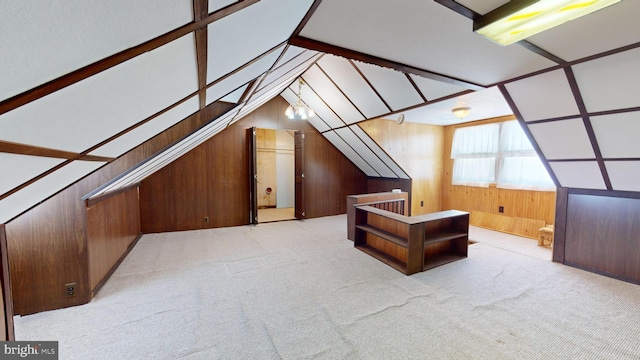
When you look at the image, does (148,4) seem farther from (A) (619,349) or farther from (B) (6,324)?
(A) (619,349)

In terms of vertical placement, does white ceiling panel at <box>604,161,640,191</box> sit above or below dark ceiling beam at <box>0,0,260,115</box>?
below

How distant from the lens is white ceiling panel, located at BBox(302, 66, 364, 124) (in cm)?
409

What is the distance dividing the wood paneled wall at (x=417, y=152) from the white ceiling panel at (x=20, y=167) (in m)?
4.36

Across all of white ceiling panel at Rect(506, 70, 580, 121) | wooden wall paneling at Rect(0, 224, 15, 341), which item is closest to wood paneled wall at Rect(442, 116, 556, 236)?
white ceiling panel at Rect(506, 70, 580, 121)

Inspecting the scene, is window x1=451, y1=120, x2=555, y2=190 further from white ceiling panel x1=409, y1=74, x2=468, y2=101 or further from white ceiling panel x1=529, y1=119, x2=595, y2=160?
white ceiling panel x1=409, y1=74, x2=468, y2=101

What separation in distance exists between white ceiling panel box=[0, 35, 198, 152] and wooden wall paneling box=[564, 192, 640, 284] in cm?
451

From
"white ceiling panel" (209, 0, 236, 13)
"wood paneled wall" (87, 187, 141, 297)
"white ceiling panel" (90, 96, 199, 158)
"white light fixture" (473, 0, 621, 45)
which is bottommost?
"wood paneled wall" (87, 187, 141, 297)

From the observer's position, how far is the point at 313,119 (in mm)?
5941

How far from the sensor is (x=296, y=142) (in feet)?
19.3

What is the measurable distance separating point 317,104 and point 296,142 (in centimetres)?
114

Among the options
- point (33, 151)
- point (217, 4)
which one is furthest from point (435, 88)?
point (33, 151)

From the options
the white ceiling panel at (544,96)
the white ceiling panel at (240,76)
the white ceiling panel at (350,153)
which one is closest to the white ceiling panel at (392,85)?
the white ceiling panel at (544,96)

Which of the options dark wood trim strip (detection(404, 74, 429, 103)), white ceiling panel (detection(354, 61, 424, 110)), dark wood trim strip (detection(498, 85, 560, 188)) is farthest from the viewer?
white ceiling panel (detection(354, 61, 424, 110))

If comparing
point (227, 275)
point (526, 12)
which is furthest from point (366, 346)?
point (526, 12)
